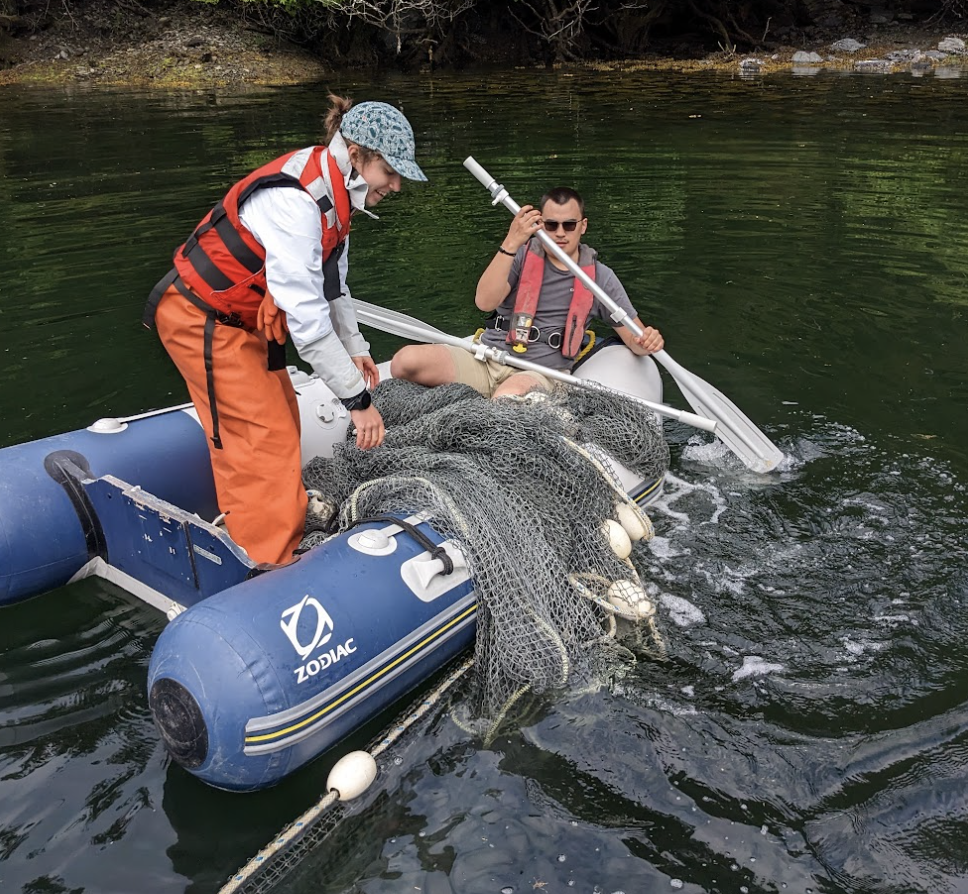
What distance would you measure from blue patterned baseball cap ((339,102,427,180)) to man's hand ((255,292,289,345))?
550 mm

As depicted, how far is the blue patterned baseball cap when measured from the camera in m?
2.79

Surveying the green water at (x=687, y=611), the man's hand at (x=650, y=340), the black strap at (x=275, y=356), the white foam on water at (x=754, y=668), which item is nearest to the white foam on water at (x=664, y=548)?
the green water at (x=687, y=611)

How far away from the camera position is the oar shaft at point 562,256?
4273mm

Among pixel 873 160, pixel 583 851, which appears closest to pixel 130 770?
pixel 583 851

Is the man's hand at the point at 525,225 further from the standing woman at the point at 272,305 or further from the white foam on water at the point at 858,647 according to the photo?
the white foam on water at the point at 858,647

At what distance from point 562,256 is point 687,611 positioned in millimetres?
1689

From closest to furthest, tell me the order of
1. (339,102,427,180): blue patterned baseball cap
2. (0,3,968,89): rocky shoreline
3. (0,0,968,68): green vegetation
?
(339,102,427,180): blue patterned baseball cap
(0,3,968,89): rocky shoreline
(0,0,968,68): green vegetation

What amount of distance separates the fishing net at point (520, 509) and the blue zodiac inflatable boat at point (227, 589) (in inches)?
5.0

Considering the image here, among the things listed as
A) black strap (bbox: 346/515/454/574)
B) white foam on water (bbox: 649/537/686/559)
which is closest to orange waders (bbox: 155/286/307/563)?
black strap (bbox: 346/515/454/574)

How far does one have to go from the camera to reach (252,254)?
299 cm

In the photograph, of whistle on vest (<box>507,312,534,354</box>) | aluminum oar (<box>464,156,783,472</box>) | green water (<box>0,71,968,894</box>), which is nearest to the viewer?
green water (<box>0,71,968,894</box>)

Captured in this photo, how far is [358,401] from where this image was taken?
9.93 ft

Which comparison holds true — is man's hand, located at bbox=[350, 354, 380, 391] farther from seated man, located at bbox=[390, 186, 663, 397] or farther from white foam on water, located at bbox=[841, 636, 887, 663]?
white foam on water, located at bbox=[841, 636, 887, 663]

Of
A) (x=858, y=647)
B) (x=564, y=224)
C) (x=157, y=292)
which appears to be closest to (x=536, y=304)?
(x=564, y=224)
